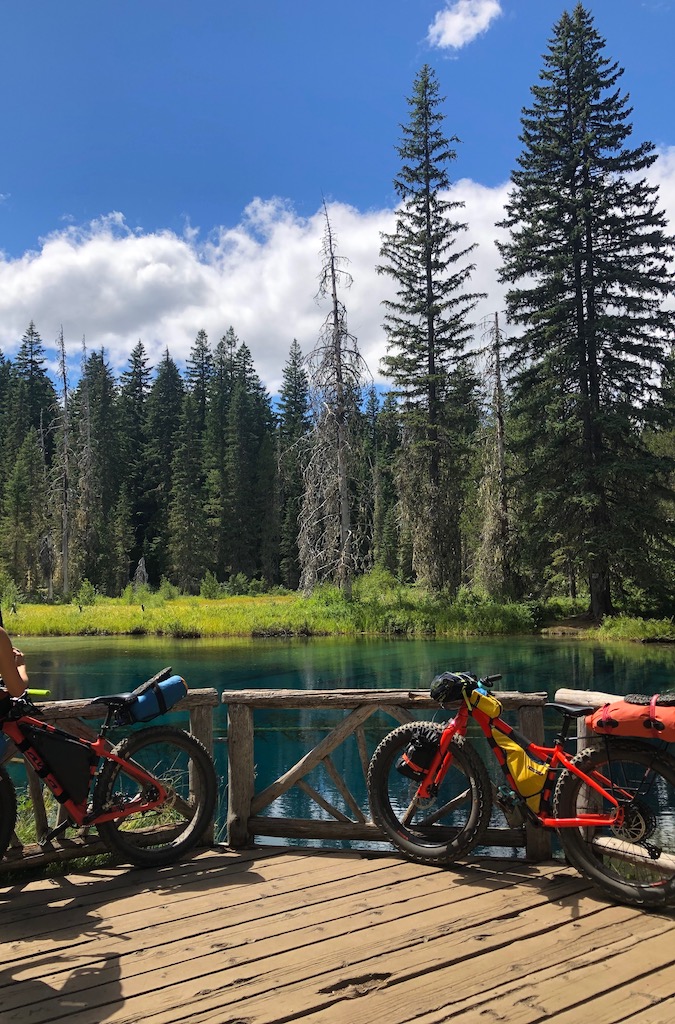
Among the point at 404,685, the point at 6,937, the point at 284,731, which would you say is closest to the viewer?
the point at 6,937

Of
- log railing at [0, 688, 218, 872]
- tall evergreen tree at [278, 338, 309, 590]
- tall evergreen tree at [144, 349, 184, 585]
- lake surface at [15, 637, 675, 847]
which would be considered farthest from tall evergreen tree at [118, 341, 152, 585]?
log railing at [0, 688, 218, 872]

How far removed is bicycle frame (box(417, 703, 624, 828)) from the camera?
3.24 m

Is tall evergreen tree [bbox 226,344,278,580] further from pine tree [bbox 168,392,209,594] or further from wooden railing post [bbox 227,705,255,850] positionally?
wooden railing post [bbox 227,705,255,850]

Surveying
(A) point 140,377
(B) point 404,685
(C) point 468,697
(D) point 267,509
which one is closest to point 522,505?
(B) point 404,685

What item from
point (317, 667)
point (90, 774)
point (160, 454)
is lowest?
point (317, 667)

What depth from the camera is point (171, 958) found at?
2678 millimetres

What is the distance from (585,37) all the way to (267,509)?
38511 millimetres

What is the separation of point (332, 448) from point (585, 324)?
10.4 metres

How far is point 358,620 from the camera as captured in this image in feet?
85.4

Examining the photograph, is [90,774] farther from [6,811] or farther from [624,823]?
[624,823]

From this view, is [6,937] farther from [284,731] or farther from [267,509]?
[267,509]

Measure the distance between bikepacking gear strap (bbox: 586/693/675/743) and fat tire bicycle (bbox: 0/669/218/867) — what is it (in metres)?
2.06

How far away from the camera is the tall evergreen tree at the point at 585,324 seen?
2445cm

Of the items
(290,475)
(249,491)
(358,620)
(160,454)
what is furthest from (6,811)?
(160,454)
